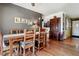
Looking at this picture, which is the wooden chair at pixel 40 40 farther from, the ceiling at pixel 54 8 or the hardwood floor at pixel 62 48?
the ceiling at pixel 54 8

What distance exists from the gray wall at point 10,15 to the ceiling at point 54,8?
0.08 metres

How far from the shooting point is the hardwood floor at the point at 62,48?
155 cm

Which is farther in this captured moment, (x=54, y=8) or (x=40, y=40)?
(x=40, y=40)

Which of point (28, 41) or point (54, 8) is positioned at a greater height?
point (54, 8)

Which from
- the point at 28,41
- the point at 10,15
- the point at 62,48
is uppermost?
the point at 10,15

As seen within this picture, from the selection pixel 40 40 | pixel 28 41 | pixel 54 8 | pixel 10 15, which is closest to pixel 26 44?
pixel 28 41

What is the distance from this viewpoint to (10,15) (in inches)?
59.2

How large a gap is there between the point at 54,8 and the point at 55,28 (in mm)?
336

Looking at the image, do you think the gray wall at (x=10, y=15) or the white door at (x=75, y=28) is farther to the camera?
the white door at (x=75, y=28)

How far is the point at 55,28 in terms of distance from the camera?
1.59 m

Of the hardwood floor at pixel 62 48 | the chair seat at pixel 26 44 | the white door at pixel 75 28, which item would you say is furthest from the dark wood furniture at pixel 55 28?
the chair seat at pixel 26 44

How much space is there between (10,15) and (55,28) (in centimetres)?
78

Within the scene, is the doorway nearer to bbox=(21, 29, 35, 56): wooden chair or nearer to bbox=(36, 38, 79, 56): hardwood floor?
bbox=(36, 38, 79, 56): hardwood floor

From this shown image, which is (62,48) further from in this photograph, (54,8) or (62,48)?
(54,8)
